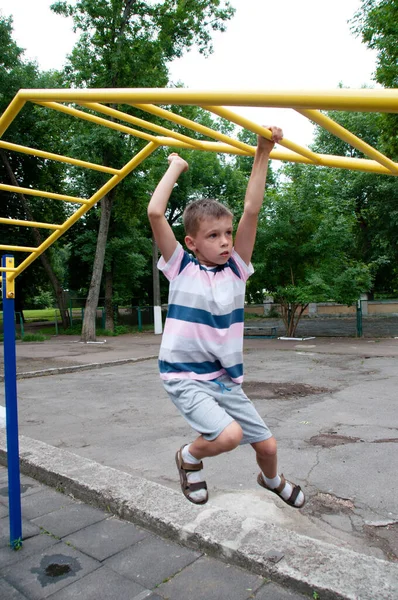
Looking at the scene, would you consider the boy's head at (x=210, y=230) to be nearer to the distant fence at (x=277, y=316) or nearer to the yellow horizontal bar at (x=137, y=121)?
the yellow horizontal bar at (x=137, y=121)

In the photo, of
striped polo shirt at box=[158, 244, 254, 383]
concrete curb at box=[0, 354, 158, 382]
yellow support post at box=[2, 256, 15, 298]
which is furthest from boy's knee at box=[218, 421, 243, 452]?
concrete curb at box=[0, 354, 158, 382]

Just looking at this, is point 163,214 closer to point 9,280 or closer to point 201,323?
point 201,323

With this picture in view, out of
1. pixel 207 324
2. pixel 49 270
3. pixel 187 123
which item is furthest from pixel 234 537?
pixel 49 270

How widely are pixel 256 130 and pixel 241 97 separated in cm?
49

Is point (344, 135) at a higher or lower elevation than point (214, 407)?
higher

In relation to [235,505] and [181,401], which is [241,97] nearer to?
[181,401]

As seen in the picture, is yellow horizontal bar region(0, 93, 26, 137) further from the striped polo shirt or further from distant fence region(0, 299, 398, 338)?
distant fence region(0, 299, 398, 338)

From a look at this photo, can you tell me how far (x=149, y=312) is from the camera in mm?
23469

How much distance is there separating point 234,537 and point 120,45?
15628mm

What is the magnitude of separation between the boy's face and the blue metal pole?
55.8 inches

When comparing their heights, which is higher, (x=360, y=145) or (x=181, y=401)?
(x=360, y=145)

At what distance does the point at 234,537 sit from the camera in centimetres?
254

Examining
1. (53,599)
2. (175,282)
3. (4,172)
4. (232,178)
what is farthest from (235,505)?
(232,178)

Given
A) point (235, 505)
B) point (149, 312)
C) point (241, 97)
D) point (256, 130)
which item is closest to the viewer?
point (241, 97)
